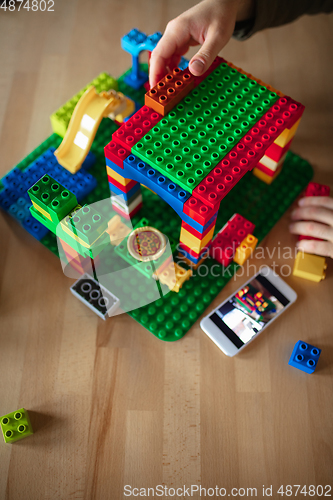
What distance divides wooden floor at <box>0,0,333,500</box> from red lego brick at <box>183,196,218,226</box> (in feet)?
0.83

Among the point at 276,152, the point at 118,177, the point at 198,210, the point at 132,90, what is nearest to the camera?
the point at 198,210

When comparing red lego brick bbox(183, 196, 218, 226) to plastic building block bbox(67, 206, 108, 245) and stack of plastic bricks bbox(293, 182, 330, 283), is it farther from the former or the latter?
stack of plastic bricks bbox(293, 182, 330, 283)

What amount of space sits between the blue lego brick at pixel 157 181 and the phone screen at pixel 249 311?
26 centimetres

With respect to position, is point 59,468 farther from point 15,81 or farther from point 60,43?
point 60,43

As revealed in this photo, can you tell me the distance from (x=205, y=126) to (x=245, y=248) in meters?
0.29

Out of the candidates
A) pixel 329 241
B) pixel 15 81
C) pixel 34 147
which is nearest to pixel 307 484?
pixel 329 241

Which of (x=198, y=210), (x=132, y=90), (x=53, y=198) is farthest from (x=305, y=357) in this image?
(x=132, y=90)

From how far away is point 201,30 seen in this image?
92 cm

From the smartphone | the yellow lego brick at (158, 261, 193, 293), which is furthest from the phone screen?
the yellow lego brick at (158, 261, 193, 293)

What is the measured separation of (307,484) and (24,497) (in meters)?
0.54

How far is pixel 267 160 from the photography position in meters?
A: 1.02

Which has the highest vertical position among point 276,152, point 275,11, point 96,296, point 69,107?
point 275,11

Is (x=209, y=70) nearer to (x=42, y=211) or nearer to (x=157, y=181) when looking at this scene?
(x=157, y=181)

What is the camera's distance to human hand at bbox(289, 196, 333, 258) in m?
0.96
